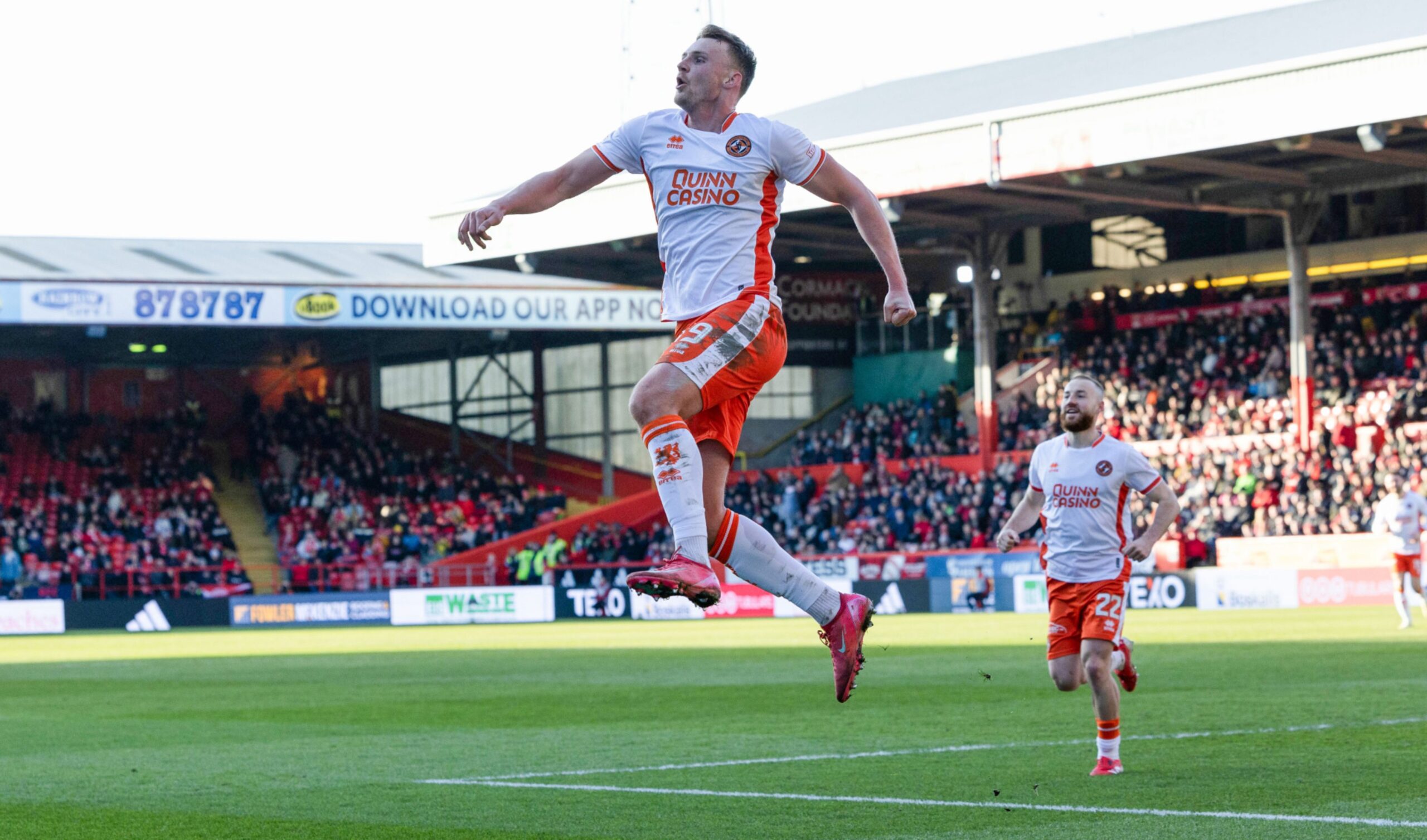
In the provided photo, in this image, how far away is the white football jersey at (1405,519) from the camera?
23578 millimetres

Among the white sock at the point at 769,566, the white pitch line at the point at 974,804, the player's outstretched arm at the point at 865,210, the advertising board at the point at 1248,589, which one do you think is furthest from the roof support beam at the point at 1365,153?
the white sock at the point at 769,566

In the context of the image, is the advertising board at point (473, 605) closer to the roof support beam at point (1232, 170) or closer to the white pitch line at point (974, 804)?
the roof support beam at point (1232, 170)

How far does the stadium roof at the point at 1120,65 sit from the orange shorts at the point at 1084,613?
24.5 metres

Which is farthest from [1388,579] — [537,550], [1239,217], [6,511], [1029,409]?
[6,511]

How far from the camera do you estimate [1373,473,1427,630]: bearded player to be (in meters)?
23.6

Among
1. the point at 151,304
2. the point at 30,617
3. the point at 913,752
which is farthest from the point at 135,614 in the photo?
the point at 913,752

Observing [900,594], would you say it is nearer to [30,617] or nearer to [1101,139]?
[1101,139]

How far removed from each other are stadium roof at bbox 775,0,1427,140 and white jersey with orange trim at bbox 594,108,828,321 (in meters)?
27.5

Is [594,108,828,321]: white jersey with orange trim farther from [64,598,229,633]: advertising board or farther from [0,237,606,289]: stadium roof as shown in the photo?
[0,237,606,289]: stadium roof

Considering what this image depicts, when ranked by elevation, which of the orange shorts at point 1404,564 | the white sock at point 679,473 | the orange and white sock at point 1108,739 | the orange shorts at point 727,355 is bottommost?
the orange and white sock at point 1108,739

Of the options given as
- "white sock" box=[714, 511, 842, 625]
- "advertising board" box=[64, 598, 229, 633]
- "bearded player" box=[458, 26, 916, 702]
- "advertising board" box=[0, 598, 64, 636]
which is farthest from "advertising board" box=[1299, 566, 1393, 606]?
"bearded player" box=[458, 26, 916, 702]

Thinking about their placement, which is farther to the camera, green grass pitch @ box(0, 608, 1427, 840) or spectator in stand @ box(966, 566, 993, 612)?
spectator in stand @ box(966, 566, 993, 612)

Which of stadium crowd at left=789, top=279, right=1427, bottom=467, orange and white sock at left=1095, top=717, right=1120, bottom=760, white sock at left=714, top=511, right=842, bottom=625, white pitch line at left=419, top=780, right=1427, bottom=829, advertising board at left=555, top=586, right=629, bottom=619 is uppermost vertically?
stadium crowd at left=789, top=279, right=1427, bottom=467

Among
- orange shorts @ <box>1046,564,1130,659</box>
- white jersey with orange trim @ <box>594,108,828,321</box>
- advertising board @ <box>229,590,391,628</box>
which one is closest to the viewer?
white jersey with orange trim @ <box>594,108,828,321</box>
